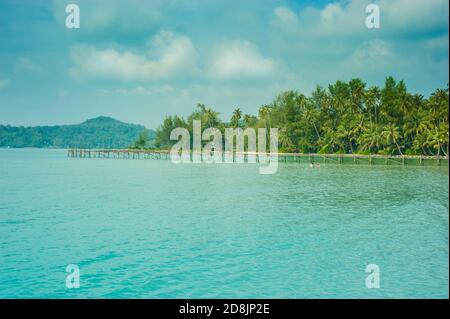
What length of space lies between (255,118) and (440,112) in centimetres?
3806

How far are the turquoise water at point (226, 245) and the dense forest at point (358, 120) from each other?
107 feet

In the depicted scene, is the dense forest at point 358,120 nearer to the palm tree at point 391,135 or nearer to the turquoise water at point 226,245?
the palm tree at point 391,135

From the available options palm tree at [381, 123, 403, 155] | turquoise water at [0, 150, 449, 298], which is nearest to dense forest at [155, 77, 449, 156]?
palm tree at [381, 123, 403, 155]

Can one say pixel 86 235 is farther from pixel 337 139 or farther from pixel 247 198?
pixel 337 139

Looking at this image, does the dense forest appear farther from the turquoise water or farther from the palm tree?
the turquoise water

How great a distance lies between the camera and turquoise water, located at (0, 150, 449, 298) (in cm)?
1040

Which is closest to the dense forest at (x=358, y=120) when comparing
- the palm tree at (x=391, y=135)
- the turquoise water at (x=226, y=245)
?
the palm tree at (x=391, y=135)

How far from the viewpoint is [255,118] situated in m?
85.9

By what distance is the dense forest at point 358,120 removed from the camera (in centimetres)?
5550

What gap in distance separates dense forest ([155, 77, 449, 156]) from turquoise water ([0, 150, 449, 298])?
32.5 meters

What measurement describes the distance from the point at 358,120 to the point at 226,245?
5427 cm

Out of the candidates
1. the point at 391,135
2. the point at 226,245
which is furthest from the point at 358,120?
the point at 226,245
